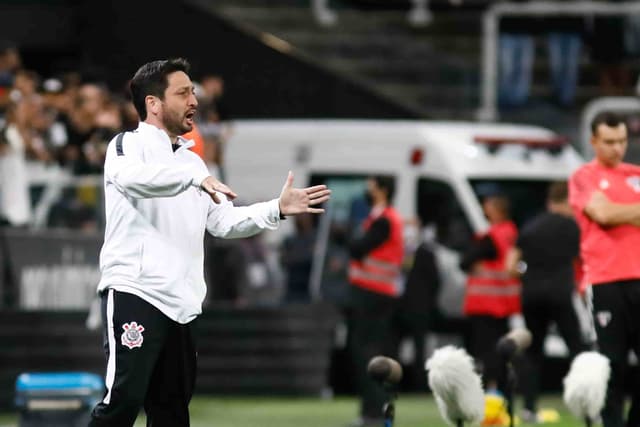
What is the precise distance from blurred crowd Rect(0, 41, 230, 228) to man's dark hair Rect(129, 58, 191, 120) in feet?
22.5

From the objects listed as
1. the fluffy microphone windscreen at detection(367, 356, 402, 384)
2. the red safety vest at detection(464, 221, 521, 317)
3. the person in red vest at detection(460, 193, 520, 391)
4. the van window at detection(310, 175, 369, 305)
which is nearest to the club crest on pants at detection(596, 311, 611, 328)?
the fluffy microphone windscreen at detection(367, 356, 402, 384)

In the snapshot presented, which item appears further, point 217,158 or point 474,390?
point 217,158

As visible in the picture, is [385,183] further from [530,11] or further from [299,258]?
[530,11]

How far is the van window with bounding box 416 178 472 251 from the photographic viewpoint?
21.1 m

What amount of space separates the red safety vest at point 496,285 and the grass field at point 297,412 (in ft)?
3.22

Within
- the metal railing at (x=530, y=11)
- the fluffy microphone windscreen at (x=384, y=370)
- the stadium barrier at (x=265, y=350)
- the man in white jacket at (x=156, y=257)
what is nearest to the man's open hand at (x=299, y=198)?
the man in white jacket at (x=156, y=257)

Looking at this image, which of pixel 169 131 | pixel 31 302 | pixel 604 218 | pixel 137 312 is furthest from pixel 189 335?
pixel 31 302

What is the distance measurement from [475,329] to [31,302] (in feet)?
13.1

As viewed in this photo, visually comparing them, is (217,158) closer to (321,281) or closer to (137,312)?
(321,281)

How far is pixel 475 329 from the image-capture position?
61.0 feet

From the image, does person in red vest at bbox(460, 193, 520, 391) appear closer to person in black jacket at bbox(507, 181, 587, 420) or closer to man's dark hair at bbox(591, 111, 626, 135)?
person in black jacket at bbox(507, 181, 587, 420)

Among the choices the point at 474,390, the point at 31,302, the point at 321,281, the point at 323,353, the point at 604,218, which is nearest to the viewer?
the point at 474,390

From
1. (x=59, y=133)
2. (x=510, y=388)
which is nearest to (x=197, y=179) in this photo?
(x=510, y=388)

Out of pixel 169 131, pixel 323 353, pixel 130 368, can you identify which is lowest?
pixel 323 353
